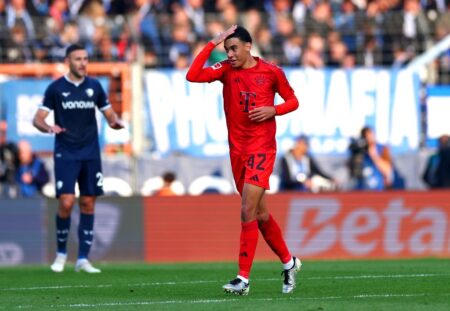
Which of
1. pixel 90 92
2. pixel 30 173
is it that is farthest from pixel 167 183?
pixel 90 92

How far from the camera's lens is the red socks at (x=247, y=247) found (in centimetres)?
1099

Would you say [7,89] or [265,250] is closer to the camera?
[265,250]

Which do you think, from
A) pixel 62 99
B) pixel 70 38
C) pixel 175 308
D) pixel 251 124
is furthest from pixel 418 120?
pixel 175 308

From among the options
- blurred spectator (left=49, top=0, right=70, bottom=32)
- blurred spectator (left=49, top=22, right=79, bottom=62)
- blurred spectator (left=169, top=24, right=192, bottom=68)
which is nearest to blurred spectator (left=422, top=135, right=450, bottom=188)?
blurred spectator (left=169, top=24, right=192, bottom=68)

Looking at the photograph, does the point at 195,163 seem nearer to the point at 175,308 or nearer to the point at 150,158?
the point at 150,158

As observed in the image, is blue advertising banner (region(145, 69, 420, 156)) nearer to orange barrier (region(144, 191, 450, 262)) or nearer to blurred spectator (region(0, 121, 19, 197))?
blurred spectator (region(0, 121, 19, 197))

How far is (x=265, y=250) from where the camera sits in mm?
18891

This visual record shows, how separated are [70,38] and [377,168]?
18.4 ft

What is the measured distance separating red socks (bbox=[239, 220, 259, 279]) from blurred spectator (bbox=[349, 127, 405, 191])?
404 inches

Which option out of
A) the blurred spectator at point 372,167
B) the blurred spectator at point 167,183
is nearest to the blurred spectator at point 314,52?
the blurred spectator at point 372,167

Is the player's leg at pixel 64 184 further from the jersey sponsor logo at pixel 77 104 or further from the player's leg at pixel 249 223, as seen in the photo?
the player's leg at pixel 249 223

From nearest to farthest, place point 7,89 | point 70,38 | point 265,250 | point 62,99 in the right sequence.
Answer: point 62,99, point 265,250, point 7,89, point 70,38

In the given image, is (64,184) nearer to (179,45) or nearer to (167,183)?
(167,183)

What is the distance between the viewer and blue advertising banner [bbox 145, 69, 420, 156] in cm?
2183
